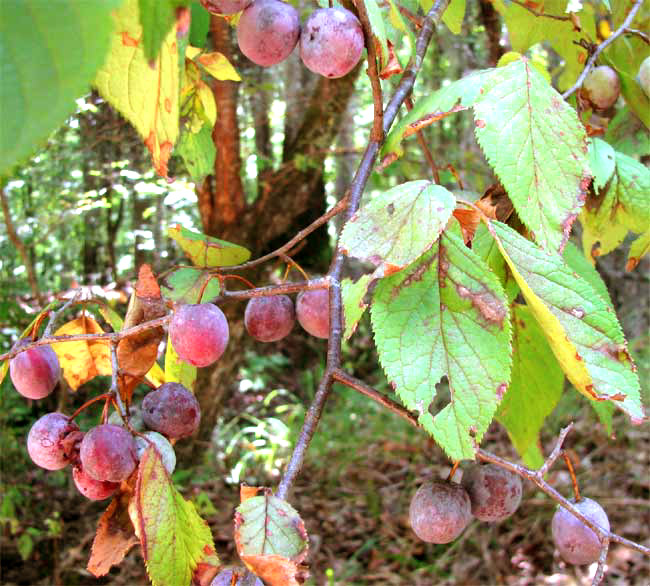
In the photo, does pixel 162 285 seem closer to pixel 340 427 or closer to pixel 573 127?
pixel 573 127

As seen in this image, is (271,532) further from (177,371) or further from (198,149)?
(198,149)

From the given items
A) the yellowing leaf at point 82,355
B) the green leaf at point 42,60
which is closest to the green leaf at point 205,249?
the yellowing leaf at point 82,355

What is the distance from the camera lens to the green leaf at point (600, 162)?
775 mm

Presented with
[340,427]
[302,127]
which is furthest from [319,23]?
[340,427]

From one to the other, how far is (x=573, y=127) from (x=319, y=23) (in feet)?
0.76

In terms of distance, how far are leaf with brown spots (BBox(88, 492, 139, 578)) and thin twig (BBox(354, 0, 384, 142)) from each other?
0.40 metres

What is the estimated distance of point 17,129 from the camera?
23 centimetres

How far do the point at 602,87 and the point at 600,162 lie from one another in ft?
0.44

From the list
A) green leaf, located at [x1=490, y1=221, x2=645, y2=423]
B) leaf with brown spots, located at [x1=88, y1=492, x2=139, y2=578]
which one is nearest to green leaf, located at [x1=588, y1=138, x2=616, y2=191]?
green leaf, located at [x1=490, y1=221, x2=645, y2=423]

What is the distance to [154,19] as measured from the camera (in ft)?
1.17

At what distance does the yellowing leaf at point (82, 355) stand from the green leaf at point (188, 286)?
0.36ft

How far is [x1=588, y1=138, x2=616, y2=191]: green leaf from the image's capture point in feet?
2.54

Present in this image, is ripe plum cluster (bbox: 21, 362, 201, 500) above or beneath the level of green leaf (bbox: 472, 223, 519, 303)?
beneath

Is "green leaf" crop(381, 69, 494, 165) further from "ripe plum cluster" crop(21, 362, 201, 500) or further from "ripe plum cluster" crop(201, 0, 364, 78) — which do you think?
"ripe plum cluster" crop(21, 362, 201, 500)
